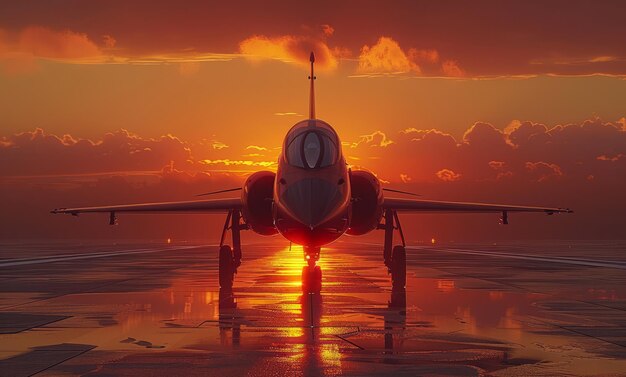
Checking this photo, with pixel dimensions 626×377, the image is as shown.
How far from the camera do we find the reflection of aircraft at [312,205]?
17203 millimetres

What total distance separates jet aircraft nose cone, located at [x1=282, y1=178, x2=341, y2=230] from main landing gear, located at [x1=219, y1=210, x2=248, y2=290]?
4.29 meters

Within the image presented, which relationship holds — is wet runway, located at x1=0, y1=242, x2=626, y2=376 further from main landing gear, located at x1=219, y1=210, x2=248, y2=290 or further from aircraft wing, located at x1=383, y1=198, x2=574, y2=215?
aircraft wing, located at x1=383, y1=198, x2=574, y2=215

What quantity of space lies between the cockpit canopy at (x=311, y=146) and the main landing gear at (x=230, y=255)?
4440mm

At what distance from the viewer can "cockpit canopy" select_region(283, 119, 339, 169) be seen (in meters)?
17.6

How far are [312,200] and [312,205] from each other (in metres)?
0.11

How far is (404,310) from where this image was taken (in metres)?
15.2

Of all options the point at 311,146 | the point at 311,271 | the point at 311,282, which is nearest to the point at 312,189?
the point at 311,146

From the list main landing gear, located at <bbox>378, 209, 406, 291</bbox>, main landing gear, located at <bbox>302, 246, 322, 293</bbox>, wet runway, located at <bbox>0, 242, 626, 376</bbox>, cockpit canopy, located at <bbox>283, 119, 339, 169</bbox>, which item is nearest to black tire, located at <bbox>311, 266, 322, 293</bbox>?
main landing gear, located at <bbox>302, 246, 322, 293</bbox>

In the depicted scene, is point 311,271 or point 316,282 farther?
point 316,282

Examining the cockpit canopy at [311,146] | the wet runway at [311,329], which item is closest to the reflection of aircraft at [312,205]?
the cockpit canopy at [311,146]

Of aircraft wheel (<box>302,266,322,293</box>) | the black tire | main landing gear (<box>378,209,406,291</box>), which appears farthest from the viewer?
main landing gear (<box>378,209,406,291</box>)

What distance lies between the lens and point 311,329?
12219 millimetres

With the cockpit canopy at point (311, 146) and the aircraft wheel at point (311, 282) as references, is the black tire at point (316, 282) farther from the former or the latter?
the cockpit canopy at point (311, 146)

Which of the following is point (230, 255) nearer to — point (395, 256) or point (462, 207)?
point (395, 256)
